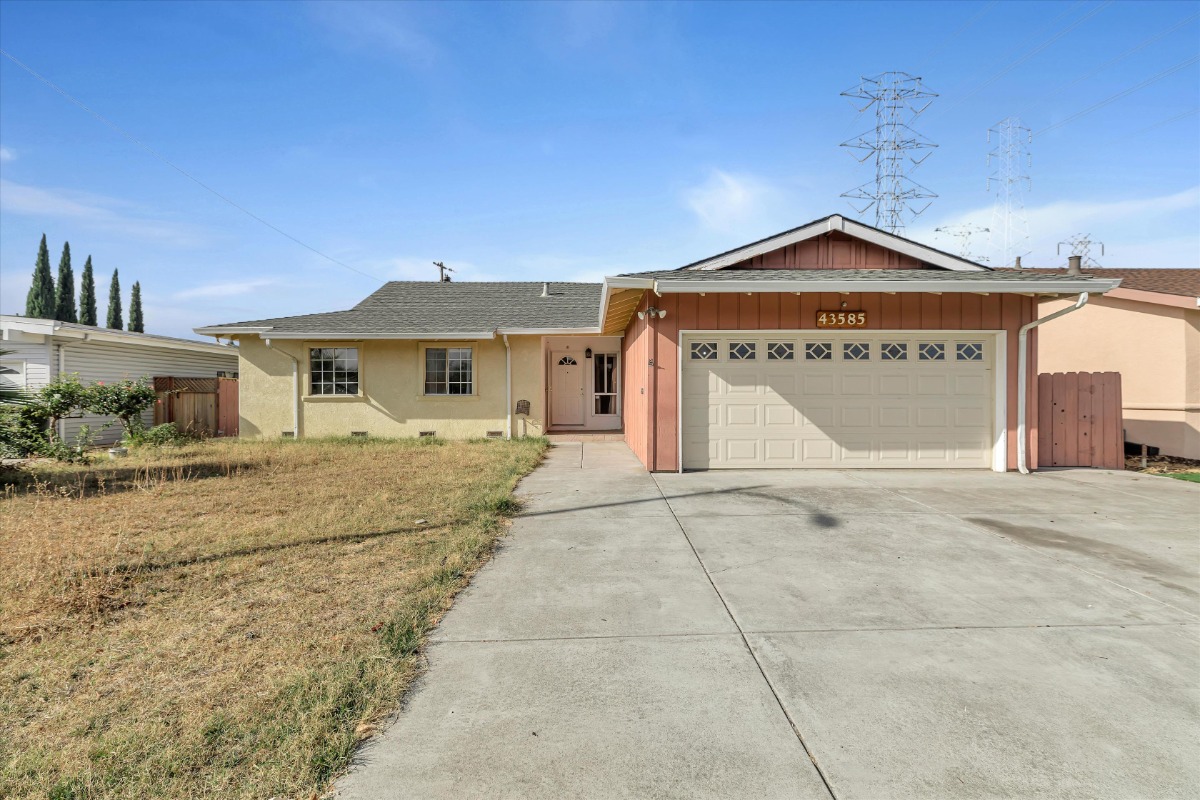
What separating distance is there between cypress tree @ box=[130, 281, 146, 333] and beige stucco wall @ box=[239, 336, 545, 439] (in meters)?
47.0

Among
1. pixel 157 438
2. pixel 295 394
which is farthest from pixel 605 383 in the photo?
pixel 157 438

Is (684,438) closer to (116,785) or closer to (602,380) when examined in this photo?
(602,380)

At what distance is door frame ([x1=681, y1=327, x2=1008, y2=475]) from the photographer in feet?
30.7

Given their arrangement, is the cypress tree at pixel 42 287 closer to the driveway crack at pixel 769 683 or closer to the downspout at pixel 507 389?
the downspout at pixel 507 389

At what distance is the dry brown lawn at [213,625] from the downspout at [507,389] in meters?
6.45

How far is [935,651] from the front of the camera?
3297mm

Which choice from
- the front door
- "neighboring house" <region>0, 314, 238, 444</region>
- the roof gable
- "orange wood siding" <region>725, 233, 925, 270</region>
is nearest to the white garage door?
the roof gable

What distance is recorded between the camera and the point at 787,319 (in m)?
9.41

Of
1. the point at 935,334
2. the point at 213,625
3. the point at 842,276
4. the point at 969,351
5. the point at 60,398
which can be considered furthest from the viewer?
the point at 60,398

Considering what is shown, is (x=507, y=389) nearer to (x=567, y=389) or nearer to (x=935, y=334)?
(x=567, y=389)

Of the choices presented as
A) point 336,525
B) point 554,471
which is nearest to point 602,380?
point 554,471

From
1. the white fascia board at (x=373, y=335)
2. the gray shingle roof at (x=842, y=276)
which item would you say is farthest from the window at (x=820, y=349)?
the white fascia board at (x=373, y=335)

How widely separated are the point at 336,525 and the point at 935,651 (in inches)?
208

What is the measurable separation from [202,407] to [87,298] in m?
44.9
